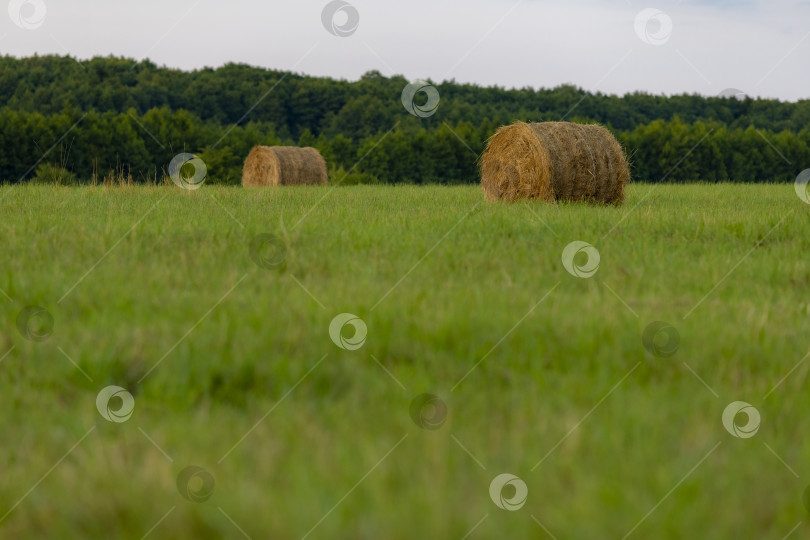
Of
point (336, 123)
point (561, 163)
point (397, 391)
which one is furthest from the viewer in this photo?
point (336, 123)

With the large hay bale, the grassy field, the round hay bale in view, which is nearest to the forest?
the round hay bale

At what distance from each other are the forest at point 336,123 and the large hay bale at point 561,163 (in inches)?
1256

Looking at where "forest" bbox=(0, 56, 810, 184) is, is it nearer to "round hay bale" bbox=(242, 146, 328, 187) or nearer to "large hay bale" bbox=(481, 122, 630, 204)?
"round hay bale" bbox=(242, 146, 328, 187)

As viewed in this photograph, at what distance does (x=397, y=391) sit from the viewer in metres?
3.48

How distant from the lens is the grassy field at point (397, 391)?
7.81 feet

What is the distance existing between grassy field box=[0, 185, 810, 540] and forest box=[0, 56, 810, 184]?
39.5 m

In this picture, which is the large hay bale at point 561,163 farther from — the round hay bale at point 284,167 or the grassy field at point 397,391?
the round hay bale at point 284,167

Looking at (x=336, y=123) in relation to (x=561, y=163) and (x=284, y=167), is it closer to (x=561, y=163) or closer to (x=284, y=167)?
(x=284, y=167)

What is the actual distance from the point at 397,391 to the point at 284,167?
24044mm

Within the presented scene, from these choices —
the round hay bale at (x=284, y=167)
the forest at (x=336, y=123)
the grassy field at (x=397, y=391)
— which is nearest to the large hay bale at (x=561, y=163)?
the grassy field at (x=397, y=391)


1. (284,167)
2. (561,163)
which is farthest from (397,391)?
(284,167)

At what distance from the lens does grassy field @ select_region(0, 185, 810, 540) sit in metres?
2.38

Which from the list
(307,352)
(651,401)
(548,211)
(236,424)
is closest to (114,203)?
(548,211)

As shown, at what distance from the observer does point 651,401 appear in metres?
3.28
